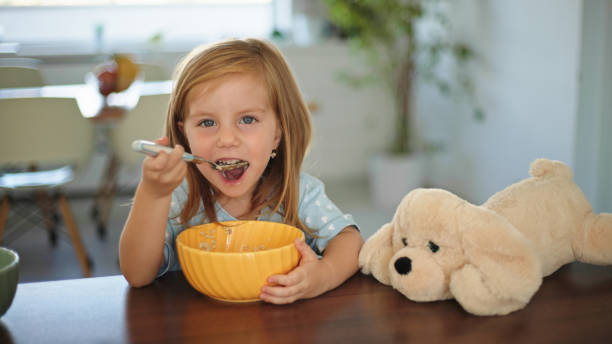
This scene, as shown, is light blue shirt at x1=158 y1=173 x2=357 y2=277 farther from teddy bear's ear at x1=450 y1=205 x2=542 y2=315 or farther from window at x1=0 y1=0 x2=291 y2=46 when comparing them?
window at x1=0 y1=0 x2=291 y2=46

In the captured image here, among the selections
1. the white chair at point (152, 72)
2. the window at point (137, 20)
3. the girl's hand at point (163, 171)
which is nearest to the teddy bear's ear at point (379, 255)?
the girl's hand at point (163, 171)

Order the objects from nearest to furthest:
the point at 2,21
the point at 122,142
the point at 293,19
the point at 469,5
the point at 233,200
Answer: the point at 233,200
the point at 122,142
the point at 469,5
the point at 2,21
the point at 293,19

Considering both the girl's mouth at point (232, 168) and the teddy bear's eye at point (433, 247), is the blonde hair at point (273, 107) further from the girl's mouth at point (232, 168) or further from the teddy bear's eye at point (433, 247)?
the teddy bear's eye at point (433, 247)

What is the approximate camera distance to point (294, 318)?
55 cm

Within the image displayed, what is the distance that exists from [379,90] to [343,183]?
70 centimetres

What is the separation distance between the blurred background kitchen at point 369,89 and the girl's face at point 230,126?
121 cm

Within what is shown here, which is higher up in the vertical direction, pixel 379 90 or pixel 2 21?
pixel 2 21

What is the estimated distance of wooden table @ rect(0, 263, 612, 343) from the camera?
0.51 meters

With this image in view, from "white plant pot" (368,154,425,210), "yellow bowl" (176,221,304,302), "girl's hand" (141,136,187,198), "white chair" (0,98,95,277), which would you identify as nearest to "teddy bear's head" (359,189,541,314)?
"yellow bowl" (176,221,304,302)

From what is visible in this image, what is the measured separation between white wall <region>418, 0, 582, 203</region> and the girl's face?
1.94 m

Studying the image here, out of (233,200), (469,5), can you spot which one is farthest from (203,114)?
(469,5)

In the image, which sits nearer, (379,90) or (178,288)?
(178,288)

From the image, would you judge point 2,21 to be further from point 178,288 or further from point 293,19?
point 178,288

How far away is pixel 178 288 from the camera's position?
646 millimetres
